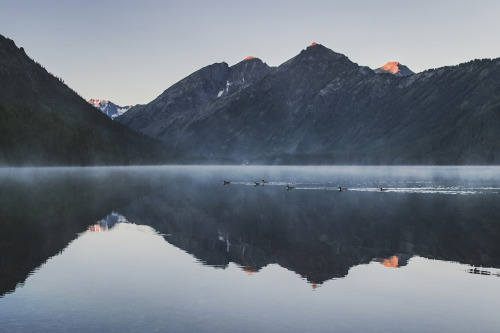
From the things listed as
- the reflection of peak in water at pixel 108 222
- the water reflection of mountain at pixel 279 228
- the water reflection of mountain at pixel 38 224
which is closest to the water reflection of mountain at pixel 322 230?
the water reflection of mountain at pixel 279 228

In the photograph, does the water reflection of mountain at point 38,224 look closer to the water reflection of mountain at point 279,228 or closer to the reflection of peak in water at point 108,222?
the water reflection of mountain at point 279,228

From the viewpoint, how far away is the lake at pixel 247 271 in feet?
76.4

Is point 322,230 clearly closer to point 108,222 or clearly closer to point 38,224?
point 108,222

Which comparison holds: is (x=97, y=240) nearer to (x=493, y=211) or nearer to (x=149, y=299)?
(x=149, y=299)

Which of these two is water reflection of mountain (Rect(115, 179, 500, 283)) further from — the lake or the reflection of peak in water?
the reflection of peak in water

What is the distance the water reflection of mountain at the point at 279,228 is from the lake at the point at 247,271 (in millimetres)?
181

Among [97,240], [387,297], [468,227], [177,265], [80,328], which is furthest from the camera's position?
[468,227]

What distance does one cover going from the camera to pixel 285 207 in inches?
2904

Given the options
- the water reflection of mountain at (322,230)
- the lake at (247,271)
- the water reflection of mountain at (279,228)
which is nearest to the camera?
the lake at (247,271)

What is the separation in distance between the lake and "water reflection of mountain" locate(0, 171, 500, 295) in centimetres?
18

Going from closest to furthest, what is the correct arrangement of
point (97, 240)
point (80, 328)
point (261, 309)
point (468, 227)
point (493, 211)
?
point (80, 328), point (261, 309), point (97, 240), point (468, 227), point (493, 211)

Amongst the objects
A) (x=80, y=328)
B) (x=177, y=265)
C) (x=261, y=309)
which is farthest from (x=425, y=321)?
(x=177, y=265)

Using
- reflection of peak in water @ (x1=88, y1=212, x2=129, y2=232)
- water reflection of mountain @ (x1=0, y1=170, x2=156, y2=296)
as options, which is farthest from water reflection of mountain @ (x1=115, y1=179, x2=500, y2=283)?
water reflection of mountain @ (x1=0, y1=170, x2=156, y2=296)

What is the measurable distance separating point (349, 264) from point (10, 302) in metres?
21.1
